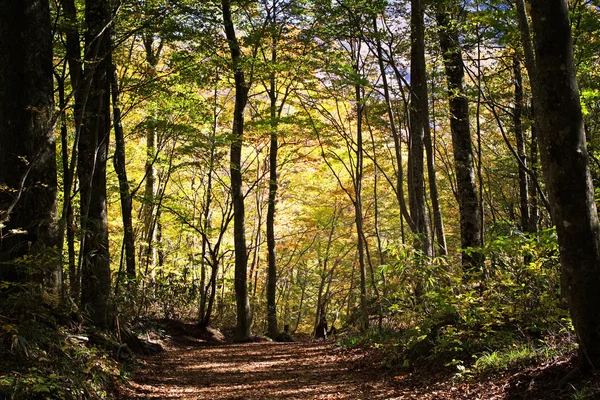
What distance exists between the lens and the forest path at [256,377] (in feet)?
18.5

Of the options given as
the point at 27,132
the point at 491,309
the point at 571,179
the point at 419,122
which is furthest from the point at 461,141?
the point at 27,132

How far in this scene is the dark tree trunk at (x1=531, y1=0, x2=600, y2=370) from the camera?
11.1ft

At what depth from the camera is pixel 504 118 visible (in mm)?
14203

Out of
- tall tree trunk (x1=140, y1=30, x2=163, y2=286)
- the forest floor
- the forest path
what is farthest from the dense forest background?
the forest path

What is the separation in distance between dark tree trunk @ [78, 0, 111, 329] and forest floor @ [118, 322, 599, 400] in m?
1.32

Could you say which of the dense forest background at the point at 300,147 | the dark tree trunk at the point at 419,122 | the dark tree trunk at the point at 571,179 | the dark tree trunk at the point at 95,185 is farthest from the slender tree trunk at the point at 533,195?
the dark tree trunk at the point at 95,185

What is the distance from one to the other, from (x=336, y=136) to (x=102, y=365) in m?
11.6

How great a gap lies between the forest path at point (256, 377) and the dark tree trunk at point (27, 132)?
2074 mm

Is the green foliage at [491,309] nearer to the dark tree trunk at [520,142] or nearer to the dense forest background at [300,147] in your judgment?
the dense forest background at [300,147]

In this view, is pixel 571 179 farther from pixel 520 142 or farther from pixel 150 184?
pixel 150 184

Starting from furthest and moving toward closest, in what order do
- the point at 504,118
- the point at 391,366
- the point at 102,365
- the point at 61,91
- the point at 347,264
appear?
1. the point at 347,264
2. the point at 504,118
3. the point at 61,91
4. the point at 391,366
5. the point at 102,365

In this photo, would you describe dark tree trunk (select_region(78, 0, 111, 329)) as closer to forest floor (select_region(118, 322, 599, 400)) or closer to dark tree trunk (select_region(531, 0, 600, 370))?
forest floor (select_region(118, 322, 599, 400))

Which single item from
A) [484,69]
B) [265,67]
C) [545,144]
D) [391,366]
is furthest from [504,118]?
[545,144]

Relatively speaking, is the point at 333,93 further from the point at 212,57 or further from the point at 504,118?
Result: the point at 504,118
